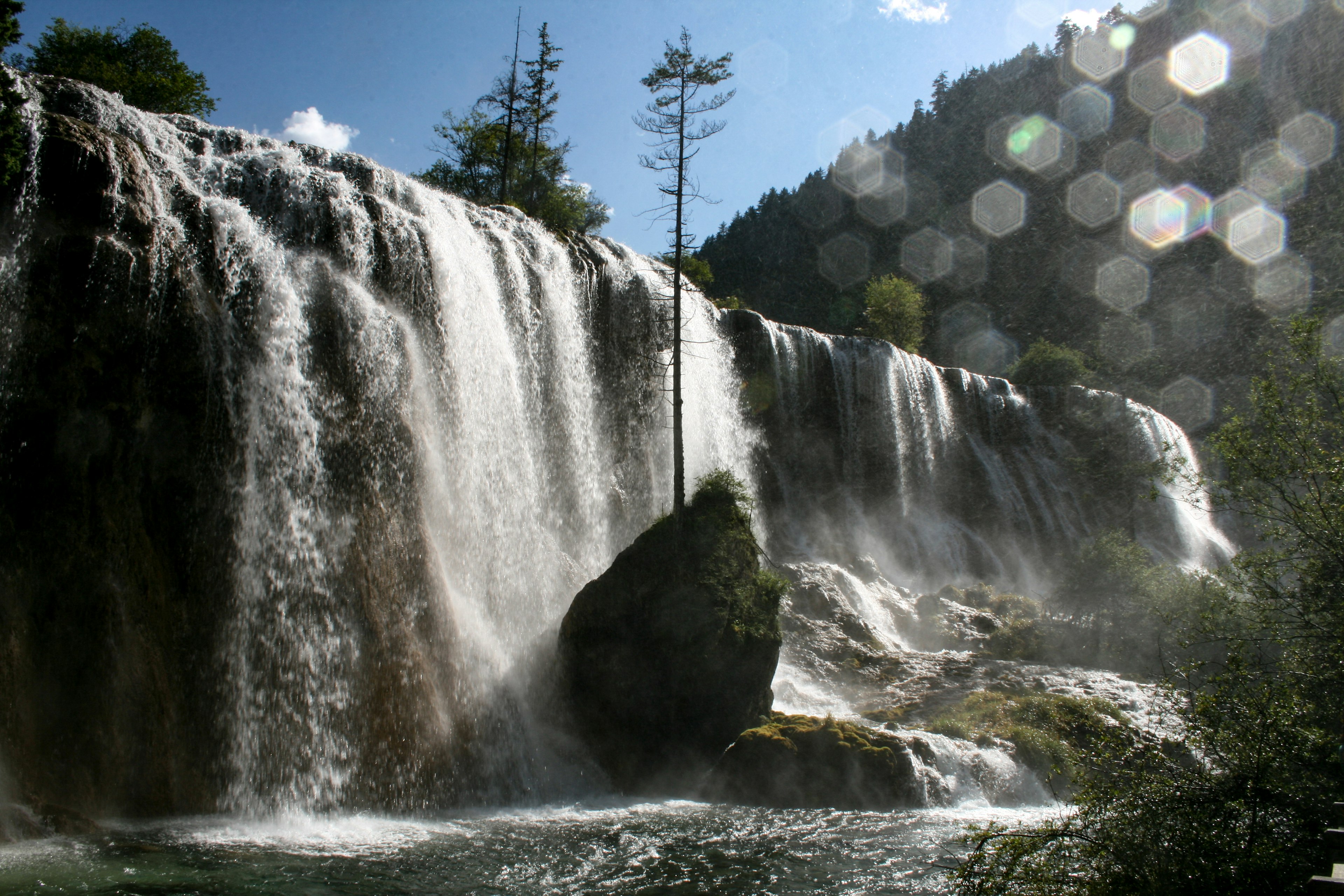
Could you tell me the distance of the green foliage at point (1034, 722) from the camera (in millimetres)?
12688

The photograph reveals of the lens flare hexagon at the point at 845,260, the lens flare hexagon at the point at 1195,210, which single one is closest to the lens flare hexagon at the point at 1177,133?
the lens flare hexagon at the point at 1195,210

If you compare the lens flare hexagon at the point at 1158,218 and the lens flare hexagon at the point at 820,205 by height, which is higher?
the lens flare hexagon at the point at 820,205

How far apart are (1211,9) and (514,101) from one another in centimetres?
6938

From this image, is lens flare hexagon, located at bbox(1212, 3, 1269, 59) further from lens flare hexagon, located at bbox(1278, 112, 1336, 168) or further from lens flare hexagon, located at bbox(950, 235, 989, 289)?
lens flare hexagon, located at bbox(950, 235, 989, 289)

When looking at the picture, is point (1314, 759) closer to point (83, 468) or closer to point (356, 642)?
point (356, 642)

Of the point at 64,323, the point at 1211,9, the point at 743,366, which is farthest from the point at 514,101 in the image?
the point at 1211,9

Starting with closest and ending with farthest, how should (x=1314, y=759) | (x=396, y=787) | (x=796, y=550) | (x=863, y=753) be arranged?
(x=1314, y=759), (x=396, y=787), (x=863, y=753), (x=796, y=550)

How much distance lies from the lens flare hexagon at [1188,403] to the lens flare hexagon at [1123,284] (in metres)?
11.2

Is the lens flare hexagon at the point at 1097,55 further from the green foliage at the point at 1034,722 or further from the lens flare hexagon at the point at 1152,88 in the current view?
the green foliage at the point at 1034,722

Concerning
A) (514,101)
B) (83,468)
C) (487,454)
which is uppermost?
(514,101)

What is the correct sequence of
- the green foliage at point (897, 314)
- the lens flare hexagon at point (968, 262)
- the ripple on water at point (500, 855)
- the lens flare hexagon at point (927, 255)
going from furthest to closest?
the lens flare hexagon at point (927, 255) < the lens flare hexagon at point (968, 262) < the green foliage at point (897, 314) < the ripple on water at point (500, 855)

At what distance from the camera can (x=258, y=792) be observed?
971cm

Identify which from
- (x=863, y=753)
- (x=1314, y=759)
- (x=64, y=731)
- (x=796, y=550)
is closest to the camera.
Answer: (x=1314, y=759)

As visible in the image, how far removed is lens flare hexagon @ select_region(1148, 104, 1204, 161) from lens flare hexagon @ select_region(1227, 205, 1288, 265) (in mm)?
9810
